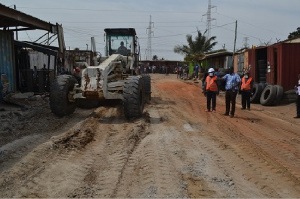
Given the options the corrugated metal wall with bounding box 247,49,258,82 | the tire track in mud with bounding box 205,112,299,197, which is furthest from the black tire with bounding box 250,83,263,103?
the tire track in mud with bounding box 205,112,299,197

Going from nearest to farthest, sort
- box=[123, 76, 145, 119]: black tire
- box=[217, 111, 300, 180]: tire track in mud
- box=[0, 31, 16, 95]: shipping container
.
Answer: box=[217, 111, 300, 180]: tire track in mud → box=[123, 76, 145, 119]: black tire → box=[0, 31, 16, 95]: shipping container

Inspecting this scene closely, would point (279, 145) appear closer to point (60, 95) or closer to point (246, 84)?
point (60, 95)

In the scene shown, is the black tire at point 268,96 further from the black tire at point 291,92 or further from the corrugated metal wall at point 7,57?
the corrugated metal wall at point 7,57

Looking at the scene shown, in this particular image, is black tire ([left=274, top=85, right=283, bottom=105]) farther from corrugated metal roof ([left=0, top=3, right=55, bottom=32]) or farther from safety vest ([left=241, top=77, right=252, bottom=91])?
corrugated metal roof ([left=0, top=3, right=55, bottom=32])

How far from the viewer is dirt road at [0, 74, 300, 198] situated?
172 inches

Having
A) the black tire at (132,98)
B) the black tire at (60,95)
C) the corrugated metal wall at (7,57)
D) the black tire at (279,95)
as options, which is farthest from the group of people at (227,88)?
the corrugated metal wall at (7,57)

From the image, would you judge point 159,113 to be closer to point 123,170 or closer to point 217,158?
point 217,158

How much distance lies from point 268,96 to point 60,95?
387 inches

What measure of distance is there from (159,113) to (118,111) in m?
1.31

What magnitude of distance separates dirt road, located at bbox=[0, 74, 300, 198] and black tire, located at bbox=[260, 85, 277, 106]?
6.32 metres

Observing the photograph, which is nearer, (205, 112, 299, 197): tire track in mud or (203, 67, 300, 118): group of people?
(205, 112, 299, 197): tire track in mud

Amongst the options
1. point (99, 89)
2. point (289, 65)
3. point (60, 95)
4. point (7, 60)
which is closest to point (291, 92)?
point (289, 65)

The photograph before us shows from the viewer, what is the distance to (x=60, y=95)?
9.24 meters

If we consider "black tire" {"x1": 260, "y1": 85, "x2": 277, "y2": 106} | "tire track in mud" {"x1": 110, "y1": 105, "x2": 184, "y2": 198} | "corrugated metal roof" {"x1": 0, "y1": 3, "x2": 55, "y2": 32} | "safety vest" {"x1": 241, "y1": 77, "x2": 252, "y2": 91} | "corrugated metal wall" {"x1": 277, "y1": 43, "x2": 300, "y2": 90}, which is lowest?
"tire track in mud" {"x1": 110, "y1": 105, "x2": 184, "y2": 198}
